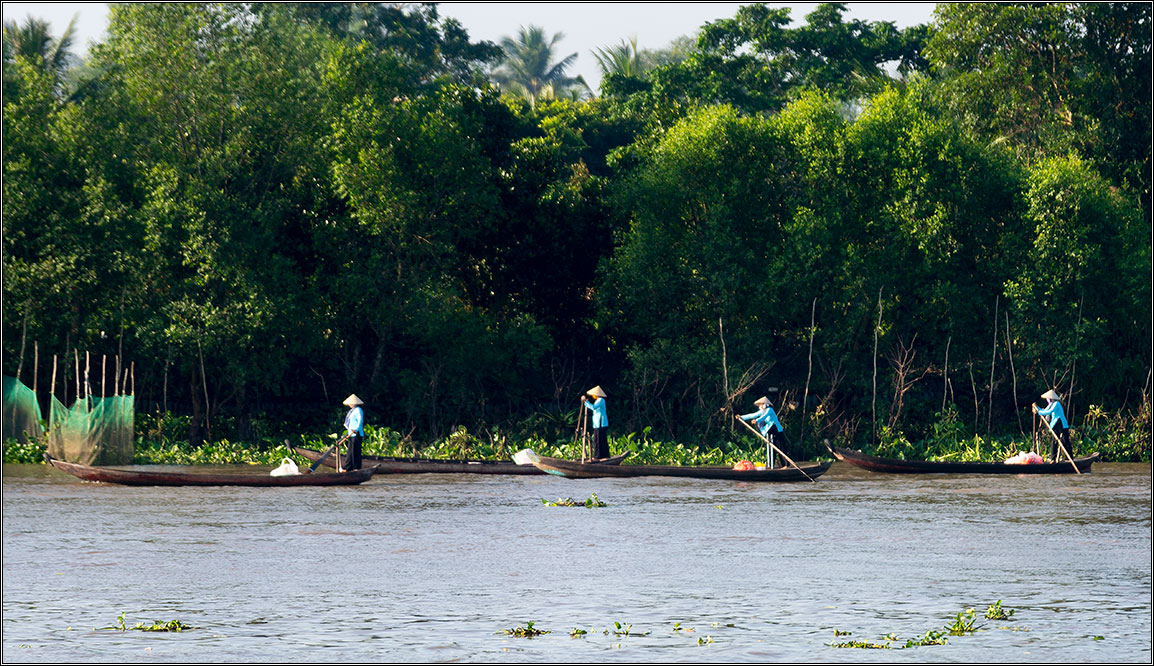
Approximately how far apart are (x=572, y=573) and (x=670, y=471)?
11319 mm

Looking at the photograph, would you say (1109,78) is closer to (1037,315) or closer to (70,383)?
(1037,315)

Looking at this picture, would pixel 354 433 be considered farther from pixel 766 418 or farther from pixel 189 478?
pixel 766 418

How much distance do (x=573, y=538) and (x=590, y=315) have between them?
17.9 metres

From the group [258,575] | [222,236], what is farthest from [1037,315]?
[258,575]

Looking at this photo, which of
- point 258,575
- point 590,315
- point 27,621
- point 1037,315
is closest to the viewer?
point 27,621

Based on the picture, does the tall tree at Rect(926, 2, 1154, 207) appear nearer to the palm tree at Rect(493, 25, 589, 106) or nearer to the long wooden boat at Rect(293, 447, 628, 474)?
the long wooden boat at Rect(293, 447, 628, 474)

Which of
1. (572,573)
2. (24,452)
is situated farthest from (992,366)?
(572,573)

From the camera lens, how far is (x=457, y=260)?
1378 inches

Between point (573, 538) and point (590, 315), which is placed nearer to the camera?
point (573, 538)

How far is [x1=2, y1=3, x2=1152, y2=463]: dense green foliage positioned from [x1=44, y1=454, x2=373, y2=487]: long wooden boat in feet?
20.7

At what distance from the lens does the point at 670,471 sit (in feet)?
88.8

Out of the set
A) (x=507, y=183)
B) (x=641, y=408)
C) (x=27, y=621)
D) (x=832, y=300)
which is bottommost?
(x=27, y=621)

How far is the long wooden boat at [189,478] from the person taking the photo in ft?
80.8

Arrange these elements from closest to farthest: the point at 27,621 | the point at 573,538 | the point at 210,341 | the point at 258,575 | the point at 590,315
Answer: the point at 27,621 < the point at 258,575 < the point at 573,538 < the point at 210,341 < the point at 590,315
